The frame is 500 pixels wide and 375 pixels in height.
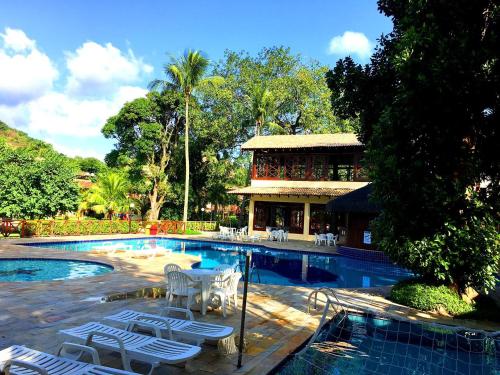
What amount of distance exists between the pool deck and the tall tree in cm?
1960

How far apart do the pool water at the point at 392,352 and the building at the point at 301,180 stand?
15.4 m

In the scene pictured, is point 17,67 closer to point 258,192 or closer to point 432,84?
point 258,192

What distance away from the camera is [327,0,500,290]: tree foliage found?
22.1 ft

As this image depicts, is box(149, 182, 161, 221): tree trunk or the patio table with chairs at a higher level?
box(149, 182, 161, 221): tree trunk

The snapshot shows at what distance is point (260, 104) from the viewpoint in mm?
29188

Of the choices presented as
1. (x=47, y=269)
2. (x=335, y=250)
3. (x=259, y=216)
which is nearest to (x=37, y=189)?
(x=47, y=269)

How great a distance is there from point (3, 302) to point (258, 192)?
17.3m

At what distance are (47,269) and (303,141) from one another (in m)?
16.7

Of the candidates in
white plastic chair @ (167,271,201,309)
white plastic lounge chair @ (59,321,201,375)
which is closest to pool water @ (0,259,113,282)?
white plastic chair @ (167,271,201,309)

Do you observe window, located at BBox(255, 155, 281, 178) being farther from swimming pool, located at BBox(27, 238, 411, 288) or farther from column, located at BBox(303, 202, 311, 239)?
swimming pool, located at BBox(27, 238, 411, 288)

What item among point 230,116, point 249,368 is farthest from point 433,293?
point 230,116

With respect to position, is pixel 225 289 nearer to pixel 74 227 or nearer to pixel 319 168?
pixel 74 227

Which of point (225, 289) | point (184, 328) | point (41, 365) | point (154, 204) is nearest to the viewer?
point (41, 365)

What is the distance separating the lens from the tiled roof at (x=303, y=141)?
22547 millimetres
